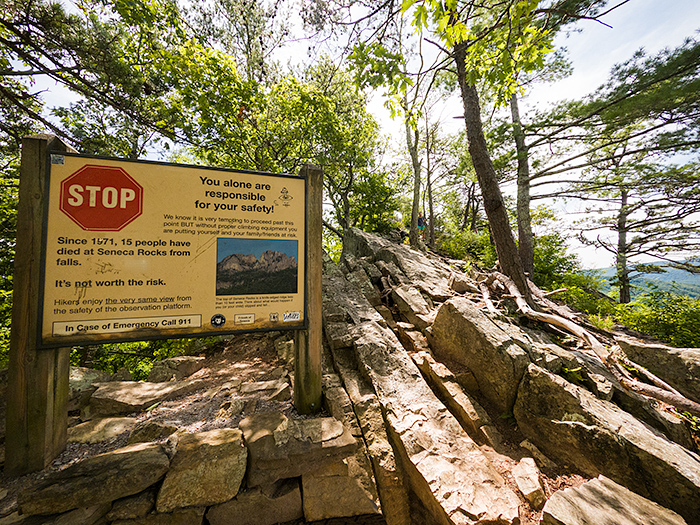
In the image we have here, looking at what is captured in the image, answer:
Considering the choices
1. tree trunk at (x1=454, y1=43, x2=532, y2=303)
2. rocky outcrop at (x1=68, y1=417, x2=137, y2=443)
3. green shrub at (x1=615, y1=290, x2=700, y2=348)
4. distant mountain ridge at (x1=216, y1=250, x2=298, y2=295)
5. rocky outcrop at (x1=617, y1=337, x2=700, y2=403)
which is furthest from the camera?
tree trunk at (x1=454, y1=43, x2=532, y2=303)

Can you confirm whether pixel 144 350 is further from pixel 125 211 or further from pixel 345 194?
pixel 345 194

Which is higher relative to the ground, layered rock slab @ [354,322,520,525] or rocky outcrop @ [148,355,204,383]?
rocky outcrop @ [148,355,204,383]

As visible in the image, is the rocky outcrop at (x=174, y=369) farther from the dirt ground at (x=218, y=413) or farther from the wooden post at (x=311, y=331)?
the wooden post at (x=311, y=331)

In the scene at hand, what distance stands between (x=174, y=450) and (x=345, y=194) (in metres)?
14.7

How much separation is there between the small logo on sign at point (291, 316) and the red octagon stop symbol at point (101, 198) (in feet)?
6.25

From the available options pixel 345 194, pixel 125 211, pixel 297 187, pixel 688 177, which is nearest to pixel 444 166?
pixel 345 194

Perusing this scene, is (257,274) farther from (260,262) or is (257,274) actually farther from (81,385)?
(81,385)

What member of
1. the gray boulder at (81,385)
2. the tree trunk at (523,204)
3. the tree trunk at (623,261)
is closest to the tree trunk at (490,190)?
the tree trunk at (523,204)

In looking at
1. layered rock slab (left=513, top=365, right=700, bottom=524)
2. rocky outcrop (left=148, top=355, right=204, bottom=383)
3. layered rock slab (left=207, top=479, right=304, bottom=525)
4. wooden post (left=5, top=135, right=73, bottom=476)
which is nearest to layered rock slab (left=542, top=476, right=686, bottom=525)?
layered rock slab (left=513, top=365, right=700, bottom=524)

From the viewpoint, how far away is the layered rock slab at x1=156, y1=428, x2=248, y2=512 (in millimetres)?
2230

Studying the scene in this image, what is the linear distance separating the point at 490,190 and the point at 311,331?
5.59 meters

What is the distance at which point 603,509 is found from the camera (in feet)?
6.39

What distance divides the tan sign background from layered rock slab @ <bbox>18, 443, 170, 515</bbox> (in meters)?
1.07

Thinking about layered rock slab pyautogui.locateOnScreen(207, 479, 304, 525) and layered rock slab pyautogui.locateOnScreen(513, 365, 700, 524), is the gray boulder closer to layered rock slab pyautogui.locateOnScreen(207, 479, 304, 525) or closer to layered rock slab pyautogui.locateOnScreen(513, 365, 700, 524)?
layered rock slab pyautogui.locateOnScreen(207, 479, 304, 525)
